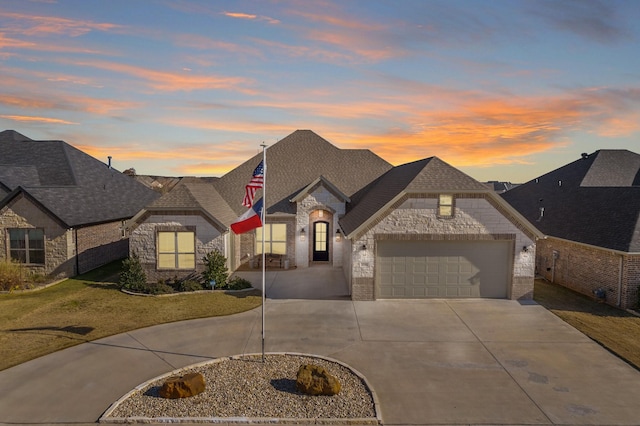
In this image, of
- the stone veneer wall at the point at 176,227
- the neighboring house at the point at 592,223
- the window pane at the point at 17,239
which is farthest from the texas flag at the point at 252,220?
the window pane at the point at 17,239

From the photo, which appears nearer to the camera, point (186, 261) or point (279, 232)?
point (186, 261)

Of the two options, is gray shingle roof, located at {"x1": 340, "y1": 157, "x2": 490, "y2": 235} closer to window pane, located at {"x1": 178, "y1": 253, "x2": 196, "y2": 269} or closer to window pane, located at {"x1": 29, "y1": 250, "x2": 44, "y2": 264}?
window pane, located at {"x1": 178, "y1": 253, "x2": 196, "y2": 269}

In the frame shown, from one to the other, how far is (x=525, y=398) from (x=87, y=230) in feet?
80.2

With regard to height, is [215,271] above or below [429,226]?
below

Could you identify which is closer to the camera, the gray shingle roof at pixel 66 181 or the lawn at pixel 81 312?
the lawn at pixel 81 312

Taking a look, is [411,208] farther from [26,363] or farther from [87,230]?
[87,230]

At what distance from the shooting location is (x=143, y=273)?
19.4 m

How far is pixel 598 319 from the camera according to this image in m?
15.3

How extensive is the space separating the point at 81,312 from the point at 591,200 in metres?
26.3

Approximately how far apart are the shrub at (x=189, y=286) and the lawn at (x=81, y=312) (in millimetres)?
554

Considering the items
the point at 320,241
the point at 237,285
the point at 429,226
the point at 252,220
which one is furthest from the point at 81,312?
the point at 429,226

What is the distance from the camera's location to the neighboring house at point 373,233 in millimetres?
17328

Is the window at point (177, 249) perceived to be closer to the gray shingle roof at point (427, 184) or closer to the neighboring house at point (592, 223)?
the gray shingle roof at point (427, 184)

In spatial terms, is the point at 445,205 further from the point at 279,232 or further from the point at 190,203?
the point at 190,203
